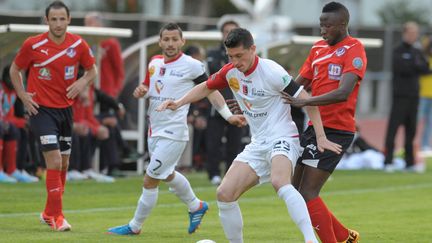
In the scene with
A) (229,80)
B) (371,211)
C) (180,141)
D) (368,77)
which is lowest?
(368,77)

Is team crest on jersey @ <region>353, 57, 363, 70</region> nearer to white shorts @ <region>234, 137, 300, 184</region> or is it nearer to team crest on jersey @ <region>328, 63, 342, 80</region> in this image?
team crest on jersey @ <region>328, 63, 342, 80</region>

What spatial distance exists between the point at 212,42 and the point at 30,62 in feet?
26.8

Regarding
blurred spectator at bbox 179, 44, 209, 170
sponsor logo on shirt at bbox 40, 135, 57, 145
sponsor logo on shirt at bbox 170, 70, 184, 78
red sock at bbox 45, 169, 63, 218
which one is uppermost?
sponsor logo on shirt at bbox 170, 70, 184, 78

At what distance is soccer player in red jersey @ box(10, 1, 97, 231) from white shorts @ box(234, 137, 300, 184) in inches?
101

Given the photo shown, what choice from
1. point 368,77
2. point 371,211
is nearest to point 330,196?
point 371,211

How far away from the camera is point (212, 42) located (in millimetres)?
19172

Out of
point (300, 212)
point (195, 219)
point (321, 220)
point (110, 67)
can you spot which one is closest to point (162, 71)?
point (195, 219)

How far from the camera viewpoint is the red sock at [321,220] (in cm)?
913

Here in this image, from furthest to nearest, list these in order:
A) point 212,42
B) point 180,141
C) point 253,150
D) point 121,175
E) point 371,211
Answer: point 212,42
point 121,175
point 371,211
point 180,141
point 253,150

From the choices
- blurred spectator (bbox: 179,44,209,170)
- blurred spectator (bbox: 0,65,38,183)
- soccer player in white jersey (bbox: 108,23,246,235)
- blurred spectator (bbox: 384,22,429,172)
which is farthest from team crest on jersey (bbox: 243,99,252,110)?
blurred spectator (bbox: 384,22,429,172)

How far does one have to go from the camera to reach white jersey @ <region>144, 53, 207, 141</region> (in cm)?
1106

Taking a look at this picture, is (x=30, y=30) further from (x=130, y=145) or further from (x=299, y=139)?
(x=299, y=139)

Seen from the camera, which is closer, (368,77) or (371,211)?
(371,211)

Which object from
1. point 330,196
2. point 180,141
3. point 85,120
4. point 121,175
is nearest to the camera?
point 180,141
